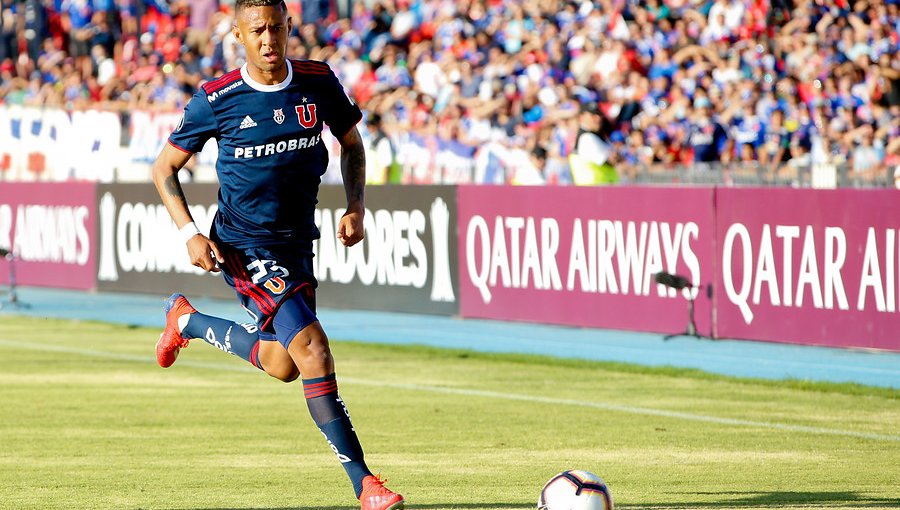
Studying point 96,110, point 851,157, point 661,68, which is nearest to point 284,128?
point 851,157

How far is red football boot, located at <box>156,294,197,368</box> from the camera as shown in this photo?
8.46m

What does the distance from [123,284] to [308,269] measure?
15.7 m

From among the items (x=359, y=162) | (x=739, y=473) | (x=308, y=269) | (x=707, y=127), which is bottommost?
(x=739, y=473)

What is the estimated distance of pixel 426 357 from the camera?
600 inches

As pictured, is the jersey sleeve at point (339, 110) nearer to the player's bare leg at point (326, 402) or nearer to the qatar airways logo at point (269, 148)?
the qatar airways logo at point (269, 148)

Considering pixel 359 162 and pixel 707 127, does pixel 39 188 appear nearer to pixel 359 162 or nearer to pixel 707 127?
pixel 707 127

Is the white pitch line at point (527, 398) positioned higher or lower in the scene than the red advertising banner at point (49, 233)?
lower

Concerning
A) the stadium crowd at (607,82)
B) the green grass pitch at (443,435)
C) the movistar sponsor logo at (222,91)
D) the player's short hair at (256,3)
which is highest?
the stadium crowd at (607,82)

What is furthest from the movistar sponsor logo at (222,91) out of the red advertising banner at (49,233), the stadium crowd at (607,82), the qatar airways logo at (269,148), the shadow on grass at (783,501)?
the red advertising banner at (49,233)

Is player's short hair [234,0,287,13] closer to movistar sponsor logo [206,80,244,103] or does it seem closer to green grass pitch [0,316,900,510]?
movistar sponsor logo [206,80,244,103]

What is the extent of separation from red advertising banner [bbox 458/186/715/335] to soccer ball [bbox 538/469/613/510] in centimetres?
918

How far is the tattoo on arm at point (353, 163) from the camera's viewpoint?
24.7 ft

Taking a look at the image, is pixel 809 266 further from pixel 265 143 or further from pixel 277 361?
pixel 265 143

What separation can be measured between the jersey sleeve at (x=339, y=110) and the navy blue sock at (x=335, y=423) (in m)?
1.20
